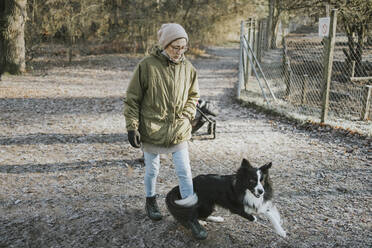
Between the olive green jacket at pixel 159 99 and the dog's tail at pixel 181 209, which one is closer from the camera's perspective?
the olive green jacket at pixel 159 99

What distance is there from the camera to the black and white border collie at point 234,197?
130 inches

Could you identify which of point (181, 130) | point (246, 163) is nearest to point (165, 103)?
point (181, 130)

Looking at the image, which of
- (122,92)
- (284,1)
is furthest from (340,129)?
(284,1)

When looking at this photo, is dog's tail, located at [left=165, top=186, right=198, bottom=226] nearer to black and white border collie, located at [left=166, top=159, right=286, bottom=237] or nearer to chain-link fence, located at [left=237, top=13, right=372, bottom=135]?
black and white border collie, located at [left=166, top=159, right=286, bottom=237]

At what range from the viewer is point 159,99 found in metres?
3.29

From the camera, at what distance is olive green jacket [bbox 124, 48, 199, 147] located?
127 inches

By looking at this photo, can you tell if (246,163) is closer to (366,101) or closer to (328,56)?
(328,56)

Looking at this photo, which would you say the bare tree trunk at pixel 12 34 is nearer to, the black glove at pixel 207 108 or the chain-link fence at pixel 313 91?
the chain-link fence at pixel 313 91

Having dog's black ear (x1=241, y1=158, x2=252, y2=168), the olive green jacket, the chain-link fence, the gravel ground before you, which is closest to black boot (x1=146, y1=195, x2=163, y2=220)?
the gravel ground

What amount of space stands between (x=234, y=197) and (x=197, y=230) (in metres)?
0.49

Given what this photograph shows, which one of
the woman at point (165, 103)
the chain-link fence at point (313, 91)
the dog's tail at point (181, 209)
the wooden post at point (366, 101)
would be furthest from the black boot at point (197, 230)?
the wooden post at point (366, 101)

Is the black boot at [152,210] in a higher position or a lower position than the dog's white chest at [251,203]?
lower

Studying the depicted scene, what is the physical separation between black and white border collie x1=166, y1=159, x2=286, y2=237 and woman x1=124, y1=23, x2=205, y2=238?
0.38 feet

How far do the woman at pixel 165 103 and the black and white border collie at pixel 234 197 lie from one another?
0.38 feet
